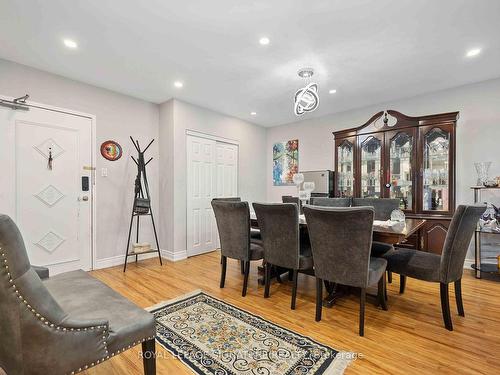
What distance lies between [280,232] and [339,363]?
41.4 inches

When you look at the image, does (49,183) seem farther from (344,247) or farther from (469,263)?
(469,263)

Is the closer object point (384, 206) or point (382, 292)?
point (382, 292)

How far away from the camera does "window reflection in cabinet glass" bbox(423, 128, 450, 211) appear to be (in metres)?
3.30

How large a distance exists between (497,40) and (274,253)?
9.81 ft

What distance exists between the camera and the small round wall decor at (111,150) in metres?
3.50

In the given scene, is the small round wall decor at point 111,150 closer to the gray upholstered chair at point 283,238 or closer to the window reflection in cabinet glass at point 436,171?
the gray upholstered chair at point 283,238

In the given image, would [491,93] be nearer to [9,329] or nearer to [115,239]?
[9,329]

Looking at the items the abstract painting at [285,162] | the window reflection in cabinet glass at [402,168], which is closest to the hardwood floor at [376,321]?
the window reflection in cabinet glass at [402,168]

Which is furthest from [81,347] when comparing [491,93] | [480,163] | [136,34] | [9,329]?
[491,93]

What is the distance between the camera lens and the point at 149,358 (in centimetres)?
123

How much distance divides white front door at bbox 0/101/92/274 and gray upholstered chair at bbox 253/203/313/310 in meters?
2.49

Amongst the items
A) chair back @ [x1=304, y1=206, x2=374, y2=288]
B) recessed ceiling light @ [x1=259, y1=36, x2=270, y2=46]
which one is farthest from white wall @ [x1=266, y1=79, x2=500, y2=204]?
chair back @ [x1=304, y1=206, x2=374, y2=288]

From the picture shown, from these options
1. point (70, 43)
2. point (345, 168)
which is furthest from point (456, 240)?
point (70, 43)

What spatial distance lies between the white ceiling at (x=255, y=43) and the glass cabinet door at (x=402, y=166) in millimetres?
705
